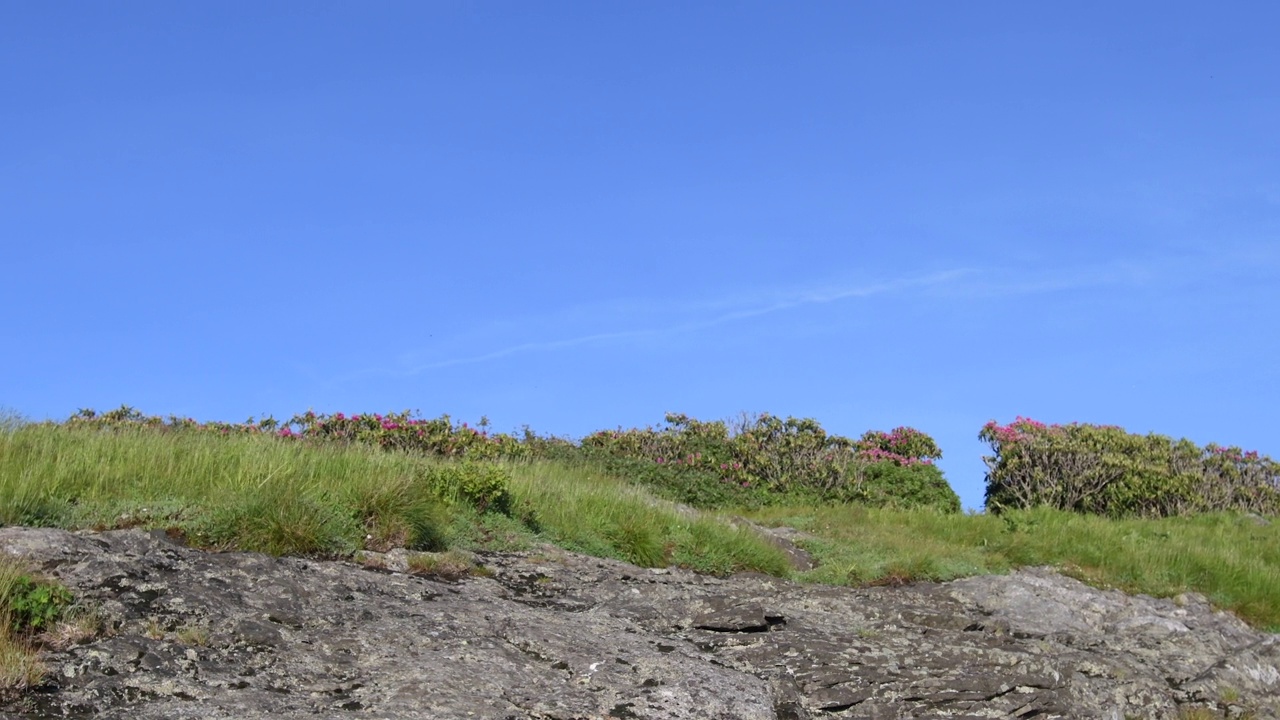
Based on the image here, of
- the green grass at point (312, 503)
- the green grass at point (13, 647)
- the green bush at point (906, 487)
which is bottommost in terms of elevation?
the green grass at point (13, 647)

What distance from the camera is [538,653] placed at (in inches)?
292

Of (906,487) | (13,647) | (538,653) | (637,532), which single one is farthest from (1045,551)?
(13,647)

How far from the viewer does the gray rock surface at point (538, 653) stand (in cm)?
639

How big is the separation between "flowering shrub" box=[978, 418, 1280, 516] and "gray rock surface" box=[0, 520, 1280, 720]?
12870 mm

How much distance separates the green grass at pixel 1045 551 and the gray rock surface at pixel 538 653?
283cm

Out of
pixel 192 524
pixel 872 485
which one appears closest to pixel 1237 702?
pixel 192 524

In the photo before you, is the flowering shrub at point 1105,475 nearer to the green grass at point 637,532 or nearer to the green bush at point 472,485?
the green grass at point 637,532

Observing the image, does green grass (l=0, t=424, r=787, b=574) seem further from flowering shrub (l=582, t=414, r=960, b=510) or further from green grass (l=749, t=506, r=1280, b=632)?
flowering shrub (l=582, t=414, r=960, b=510)

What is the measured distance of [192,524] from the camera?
924cm

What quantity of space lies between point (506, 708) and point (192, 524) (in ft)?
13.5

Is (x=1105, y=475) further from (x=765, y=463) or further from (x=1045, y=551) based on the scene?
(x=1045, y=551)

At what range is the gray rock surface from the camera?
21.0 feet

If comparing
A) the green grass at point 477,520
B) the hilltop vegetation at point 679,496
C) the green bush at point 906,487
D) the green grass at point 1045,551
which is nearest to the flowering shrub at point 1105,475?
the hilltop vegetation at point 679,496

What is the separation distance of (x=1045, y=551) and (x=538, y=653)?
9.99 meters
